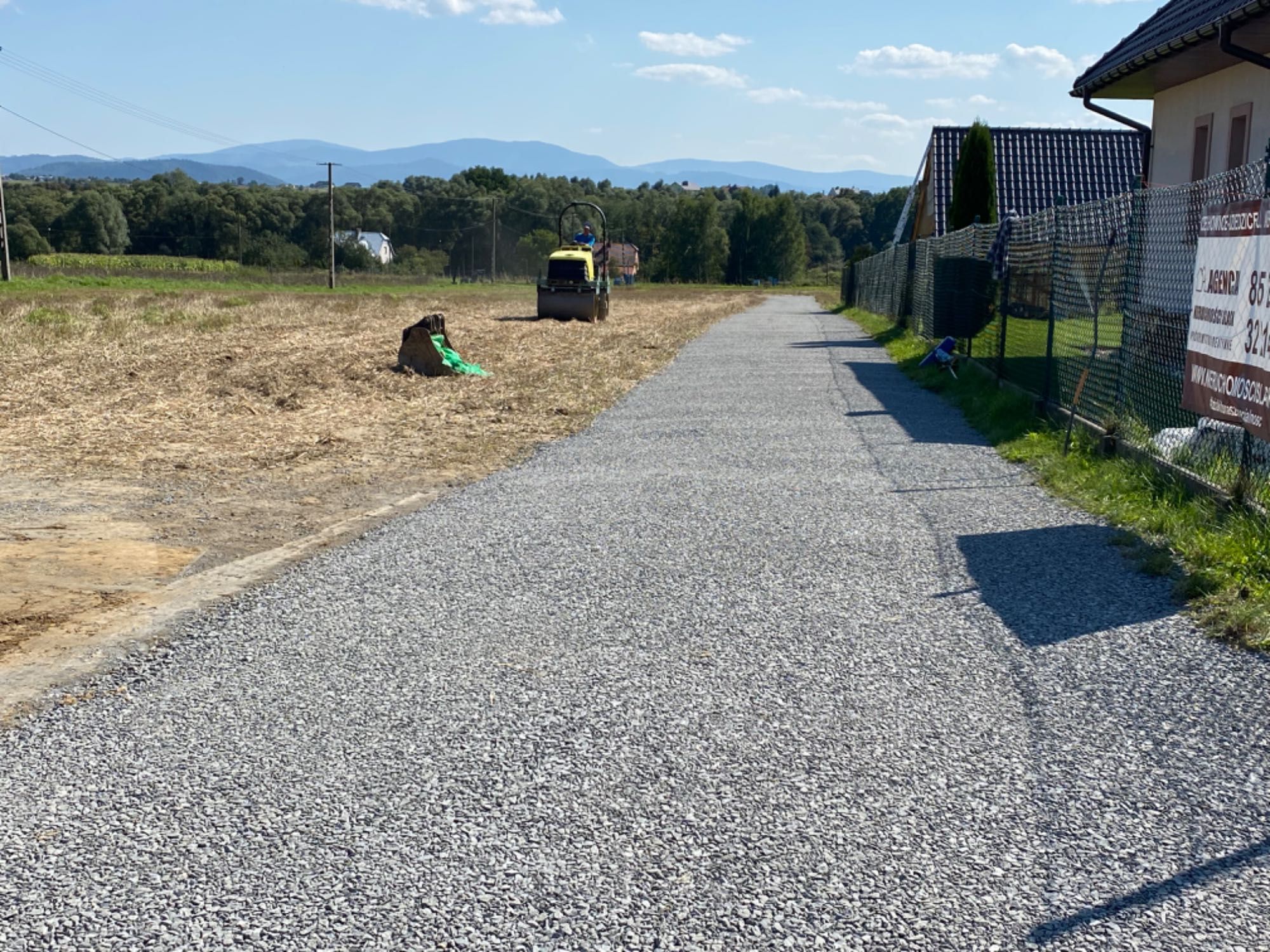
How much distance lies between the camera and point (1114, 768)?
4031 mm

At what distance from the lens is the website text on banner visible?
655 cm

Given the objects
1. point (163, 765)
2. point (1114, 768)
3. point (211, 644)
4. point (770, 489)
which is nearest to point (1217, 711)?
point (1114, 768)

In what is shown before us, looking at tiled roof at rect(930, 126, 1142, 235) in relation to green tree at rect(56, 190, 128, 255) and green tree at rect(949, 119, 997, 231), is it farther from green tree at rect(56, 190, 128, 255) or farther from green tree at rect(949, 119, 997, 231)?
green tree at rect(56, 190, 128, 255)

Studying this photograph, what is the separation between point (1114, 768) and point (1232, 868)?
26.9 inches

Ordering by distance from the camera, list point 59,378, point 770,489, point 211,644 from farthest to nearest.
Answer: point 59,378 → point 770,489 → point 211,644

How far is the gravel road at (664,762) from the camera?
124 inches

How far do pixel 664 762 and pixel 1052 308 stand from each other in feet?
30.5

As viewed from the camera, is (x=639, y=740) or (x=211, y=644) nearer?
(x=639, y=740)

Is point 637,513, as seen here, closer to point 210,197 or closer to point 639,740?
point 639,740

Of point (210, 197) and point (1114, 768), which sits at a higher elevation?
point (210, 197)

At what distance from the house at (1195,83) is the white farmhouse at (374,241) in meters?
97.4

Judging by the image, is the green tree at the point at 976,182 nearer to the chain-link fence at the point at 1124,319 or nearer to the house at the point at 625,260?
the chain-link fence at the point at 1124,319

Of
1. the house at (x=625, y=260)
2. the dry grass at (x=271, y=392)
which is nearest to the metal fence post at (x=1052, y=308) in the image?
the dry grass at (x=271, y=392)

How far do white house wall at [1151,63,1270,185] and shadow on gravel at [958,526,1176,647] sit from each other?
965cm
